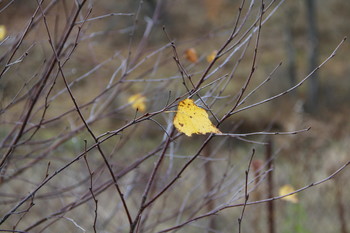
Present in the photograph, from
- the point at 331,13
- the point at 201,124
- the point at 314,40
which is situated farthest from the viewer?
the point at 331,13

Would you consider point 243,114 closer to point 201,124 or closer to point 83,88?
point 83,88

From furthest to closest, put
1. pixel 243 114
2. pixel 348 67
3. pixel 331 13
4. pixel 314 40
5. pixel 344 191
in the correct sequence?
pixel 331 13
pixel 348 67
pixel 243 114
pixel 314 40
pixel 344 191

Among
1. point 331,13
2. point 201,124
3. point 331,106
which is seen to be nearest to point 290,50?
point 331,106

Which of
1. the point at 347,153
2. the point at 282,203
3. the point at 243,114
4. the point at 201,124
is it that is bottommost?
the point at 201,124

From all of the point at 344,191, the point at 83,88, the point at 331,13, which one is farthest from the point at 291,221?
the point at 331,13

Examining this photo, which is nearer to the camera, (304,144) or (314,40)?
(304,144)

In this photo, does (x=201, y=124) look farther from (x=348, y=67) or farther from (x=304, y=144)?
(x=348, y=67)

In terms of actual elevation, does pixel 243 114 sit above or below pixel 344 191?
above
